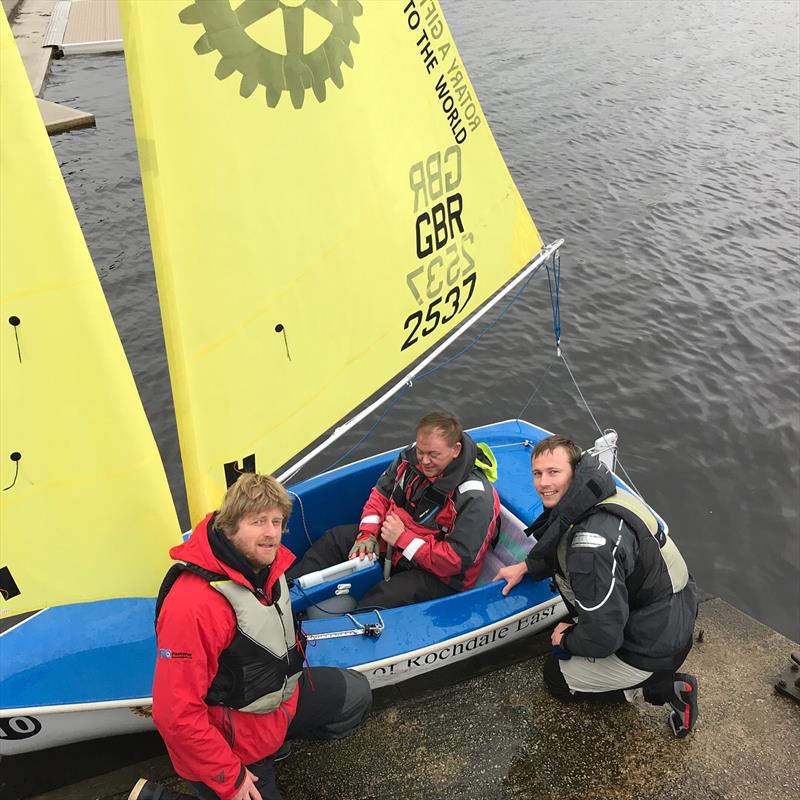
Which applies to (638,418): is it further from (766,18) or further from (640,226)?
(766,18)

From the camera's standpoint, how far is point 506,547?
16.2ft

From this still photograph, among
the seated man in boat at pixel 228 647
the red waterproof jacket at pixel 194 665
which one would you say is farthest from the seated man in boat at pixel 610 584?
the red waterproof jacket at pixel 194 665

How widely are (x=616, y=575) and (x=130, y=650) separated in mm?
2579

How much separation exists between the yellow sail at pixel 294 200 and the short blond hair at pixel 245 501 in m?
0.57

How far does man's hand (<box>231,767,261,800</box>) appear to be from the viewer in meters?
3.03

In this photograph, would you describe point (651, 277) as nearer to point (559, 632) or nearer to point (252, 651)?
point (559, 632)

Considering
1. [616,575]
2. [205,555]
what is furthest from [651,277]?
[205,555]

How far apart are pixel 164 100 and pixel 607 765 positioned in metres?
4.04

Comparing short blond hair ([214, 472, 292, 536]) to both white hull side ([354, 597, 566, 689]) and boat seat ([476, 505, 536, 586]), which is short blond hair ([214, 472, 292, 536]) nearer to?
white hull side ([354, 597, 566, 689])

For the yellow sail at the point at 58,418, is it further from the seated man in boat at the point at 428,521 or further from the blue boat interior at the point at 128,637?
the seated man in boat at the point at 428,521

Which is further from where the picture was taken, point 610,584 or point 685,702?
point 685,702

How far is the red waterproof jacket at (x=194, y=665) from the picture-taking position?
2736mm

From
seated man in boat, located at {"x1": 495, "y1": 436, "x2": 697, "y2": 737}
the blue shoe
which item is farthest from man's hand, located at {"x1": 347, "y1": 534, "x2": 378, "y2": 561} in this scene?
the blue shoe

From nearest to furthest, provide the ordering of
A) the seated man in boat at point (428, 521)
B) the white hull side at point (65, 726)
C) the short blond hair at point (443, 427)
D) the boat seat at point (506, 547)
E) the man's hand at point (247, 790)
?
the man's hand at point (247, 790)
the white hull side at point (65, 726)
the short blond hair at point (443, 427)
the seated man in boat at point (428, 521)
the boat seat at point (506, 547)
